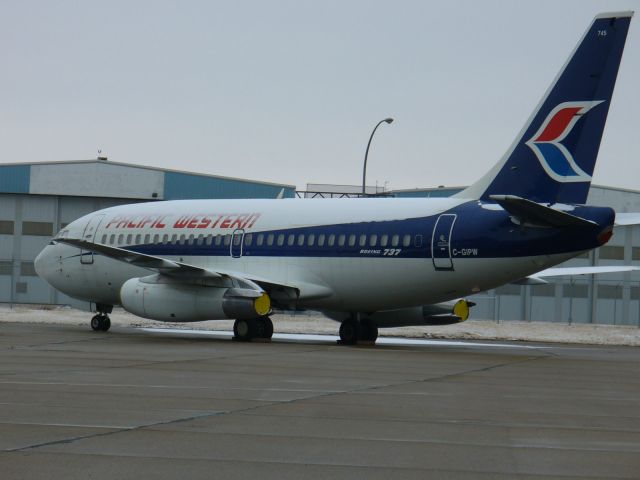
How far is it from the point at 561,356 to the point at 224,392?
13.3 metres

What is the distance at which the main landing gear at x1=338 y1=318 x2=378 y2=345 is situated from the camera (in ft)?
96.9

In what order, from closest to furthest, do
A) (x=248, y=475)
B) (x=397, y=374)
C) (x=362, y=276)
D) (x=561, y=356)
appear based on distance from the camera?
(x=248, y=475)
(x=397, y=374)
(x=561, y=356)
(x=362, y=276)

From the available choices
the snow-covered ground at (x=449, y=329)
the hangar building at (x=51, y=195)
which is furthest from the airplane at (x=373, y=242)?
the hangar building at (x=51, y=195)

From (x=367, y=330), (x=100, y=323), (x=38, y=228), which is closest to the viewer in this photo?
(x=367, y=330)

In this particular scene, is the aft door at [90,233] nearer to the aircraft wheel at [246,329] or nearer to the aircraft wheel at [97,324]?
the aircraft wheel at [97,324]

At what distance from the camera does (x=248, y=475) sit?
26.2 feet

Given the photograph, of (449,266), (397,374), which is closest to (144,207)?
(449,266)

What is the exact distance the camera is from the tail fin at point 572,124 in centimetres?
2362

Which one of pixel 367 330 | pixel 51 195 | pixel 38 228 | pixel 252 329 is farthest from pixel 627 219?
pixel 38 228

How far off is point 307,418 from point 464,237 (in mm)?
14214

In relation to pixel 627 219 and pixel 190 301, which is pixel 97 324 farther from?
pixel 627 219

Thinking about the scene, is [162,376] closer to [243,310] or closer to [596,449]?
[596,449]

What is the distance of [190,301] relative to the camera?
92.0ft

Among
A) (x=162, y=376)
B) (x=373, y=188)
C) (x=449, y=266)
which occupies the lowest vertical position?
(x=162, y=376)
